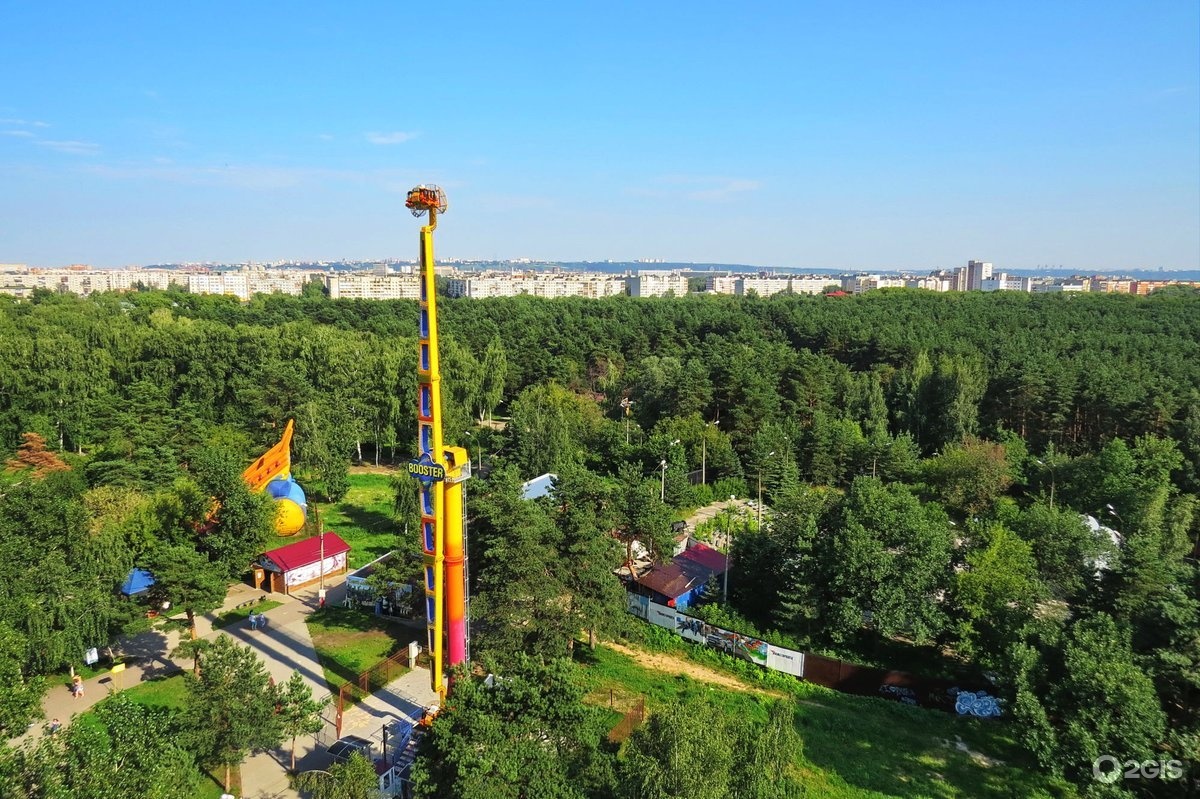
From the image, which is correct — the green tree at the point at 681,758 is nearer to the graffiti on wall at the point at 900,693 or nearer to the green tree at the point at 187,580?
the graffiti on wall at the point at 900,693

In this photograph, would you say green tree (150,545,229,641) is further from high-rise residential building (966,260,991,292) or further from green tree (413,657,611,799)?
high-rise residential building (966,260,991,292)

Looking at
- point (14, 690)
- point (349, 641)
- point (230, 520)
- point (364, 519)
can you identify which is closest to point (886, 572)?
point (349, 641)

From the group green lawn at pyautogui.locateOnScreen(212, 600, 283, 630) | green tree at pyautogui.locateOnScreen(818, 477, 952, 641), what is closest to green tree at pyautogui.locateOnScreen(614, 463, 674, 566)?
green tree at pyautogui.locateOnScreen(818, 477, 952, 641)

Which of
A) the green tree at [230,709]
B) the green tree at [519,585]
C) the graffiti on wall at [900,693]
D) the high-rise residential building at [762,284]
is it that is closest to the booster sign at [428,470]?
the green tree at [519,585]

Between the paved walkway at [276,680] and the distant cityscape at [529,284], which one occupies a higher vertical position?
the distant cityscape at [529,284]

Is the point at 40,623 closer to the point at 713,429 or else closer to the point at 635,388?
the point at 713,429

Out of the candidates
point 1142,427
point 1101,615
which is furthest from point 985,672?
point 1142,427
